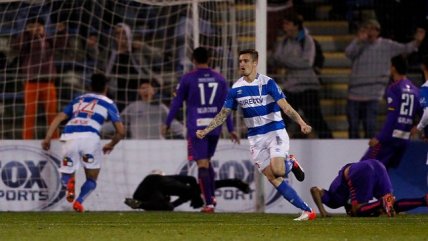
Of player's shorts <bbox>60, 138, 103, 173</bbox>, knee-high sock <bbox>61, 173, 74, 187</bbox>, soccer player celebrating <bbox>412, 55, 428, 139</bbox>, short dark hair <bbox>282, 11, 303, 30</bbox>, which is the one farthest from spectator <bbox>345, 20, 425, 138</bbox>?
knee-high sock <bbox>61, 173, 74, 187</bbox>

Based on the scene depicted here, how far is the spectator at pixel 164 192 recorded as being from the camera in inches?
651

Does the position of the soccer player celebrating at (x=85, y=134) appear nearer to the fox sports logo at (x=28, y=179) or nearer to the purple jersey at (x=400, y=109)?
the fox sports logo at (x=28, y=179)

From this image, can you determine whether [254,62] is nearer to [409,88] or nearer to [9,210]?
[409,88]

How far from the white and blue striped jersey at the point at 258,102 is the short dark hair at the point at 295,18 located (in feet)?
17.6

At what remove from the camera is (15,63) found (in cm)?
1816

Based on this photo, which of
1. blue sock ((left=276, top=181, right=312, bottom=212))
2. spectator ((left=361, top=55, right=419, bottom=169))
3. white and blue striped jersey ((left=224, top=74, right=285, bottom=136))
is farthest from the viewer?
spectator ((left=361, top=55, right=419, bottom=169))

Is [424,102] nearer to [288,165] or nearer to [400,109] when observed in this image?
[400,109]

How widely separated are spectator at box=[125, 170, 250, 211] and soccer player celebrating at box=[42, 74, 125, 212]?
0.72 meters

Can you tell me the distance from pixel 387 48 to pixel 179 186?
164 inches

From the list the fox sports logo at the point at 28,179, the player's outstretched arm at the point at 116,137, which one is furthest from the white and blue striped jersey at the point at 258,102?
the fox sports logo at the point at 28,179

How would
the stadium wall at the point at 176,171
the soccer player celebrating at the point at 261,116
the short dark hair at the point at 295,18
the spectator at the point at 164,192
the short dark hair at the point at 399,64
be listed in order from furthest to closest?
the short dark hair at the point at 295,18 → the stadium wall at the point at 176,171 → the spectator at the point at 164,192 → the short dark hair at the point at 399,64 → the soccer player celebrating at the point at 261,116

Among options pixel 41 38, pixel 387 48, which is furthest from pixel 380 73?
pixel 41 38

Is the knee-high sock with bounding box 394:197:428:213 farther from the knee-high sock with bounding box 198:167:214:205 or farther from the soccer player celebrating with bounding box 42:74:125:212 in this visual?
the soccer player celebrating with bounding box 42:74:125:212

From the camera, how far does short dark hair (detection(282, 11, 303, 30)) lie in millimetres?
18812
